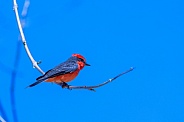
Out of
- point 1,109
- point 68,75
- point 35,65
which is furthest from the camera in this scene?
point 1,109

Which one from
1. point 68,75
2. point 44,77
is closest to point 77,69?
point 68,75

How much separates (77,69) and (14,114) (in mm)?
334

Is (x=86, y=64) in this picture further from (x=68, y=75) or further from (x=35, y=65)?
(x=35, y=65)

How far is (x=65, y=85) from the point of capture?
4.31 ft

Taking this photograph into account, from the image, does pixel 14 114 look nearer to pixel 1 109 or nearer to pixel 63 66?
pixel 1 109

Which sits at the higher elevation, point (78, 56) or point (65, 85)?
point (78, 56)

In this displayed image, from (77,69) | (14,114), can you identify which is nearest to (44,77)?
(77,69)

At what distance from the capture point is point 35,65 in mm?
1096

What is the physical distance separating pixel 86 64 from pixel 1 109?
→ 434 mm

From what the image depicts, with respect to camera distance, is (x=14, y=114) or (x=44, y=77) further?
(x=14, y=114)

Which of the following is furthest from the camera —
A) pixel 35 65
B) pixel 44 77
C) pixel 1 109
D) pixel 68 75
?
pixel 1 109

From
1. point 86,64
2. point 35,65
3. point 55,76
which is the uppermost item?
point 86,64

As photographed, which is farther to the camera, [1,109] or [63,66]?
[1,109]

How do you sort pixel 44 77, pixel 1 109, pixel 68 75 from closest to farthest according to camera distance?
pixel 44 77 < pixel 68 75 < pixel 1 109
